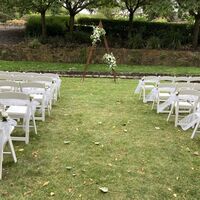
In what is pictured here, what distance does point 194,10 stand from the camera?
23.7m

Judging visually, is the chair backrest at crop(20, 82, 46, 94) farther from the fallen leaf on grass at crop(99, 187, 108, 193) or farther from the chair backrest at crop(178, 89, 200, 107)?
the fallen leaf on grass at crop(99, 187, 108, 193)

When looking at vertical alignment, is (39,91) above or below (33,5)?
below

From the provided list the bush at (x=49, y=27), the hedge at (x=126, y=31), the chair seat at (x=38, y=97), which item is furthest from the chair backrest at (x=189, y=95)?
the bush at (x=49, y=27)

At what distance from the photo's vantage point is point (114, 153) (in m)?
6.58

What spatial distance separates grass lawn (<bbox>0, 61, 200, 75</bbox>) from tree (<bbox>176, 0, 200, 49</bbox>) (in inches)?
153

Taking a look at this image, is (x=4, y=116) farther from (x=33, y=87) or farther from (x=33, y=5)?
(x=33, y=5)

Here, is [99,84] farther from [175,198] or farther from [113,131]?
[175,198]

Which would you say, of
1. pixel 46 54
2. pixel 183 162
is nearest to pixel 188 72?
pixel 46 54

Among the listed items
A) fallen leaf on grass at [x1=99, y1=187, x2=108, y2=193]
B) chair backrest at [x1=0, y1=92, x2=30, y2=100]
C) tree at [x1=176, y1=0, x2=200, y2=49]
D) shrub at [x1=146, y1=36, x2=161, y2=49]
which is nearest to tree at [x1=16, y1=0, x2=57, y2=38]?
shrub at [x1=146, y1=36, x2=161, y2=49]

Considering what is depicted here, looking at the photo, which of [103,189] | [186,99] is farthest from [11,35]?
[103,189]

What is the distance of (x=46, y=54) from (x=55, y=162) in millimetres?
17261

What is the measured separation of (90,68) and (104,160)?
14.9 m

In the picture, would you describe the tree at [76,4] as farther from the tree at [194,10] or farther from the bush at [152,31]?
the tree at [194,10]

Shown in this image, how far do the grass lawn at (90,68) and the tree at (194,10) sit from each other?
3896mm
